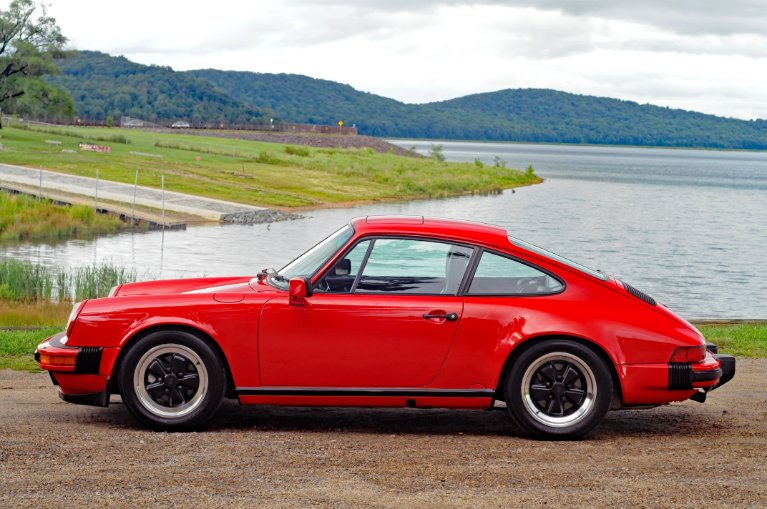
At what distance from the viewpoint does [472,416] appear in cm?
824

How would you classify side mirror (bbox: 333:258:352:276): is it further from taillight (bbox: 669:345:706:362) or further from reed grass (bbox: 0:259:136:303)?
reed grass (bbox: 0:259:136:303)

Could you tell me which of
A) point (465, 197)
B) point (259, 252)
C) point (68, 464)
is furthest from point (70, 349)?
point (465, 197)

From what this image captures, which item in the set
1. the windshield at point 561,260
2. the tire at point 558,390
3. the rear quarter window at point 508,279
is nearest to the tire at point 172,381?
the rear quarter window at point 508,279

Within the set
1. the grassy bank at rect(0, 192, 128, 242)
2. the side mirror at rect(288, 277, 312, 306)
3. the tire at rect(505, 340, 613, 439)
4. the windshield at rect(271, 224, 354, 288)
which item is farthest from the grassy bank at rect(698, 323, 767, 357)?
the grassy bank at rect(0, 192, 128, 242)

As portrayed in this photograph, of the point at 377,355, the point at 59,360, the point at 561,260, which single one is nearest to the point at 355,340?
the point at 377,355

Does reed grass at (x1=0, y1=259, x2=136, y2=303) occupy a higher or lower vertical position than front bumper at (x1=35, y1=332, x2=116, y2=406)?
lower

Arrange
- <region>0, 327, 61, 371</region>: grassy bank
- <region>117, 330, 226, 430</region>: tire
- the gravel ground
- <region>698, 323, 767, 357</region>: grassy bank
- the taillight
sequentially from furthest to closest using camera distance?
<region>698, 323, 767, 357</region>: grassy bank
<region>0, 327, 61, 371</region>: grassy bank
the taillight
<region>117, 330, 226, 430</region>: tire
the gravel ground

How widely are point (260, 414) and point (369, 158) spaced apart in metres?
99.1

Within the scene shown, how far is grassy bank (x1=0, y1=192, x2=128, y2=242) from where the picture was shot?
128 feet

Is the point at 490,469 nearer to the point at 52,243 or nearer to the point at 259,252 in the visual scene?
the point at 259,252

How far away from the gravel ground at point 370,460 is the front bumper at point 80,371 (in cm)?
23

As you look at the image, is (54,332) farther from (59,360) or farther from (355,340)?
(355,340)

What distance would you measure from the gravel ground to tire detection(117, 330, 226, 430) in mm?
164

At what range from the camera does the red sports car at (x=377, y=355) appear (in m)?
7.29
